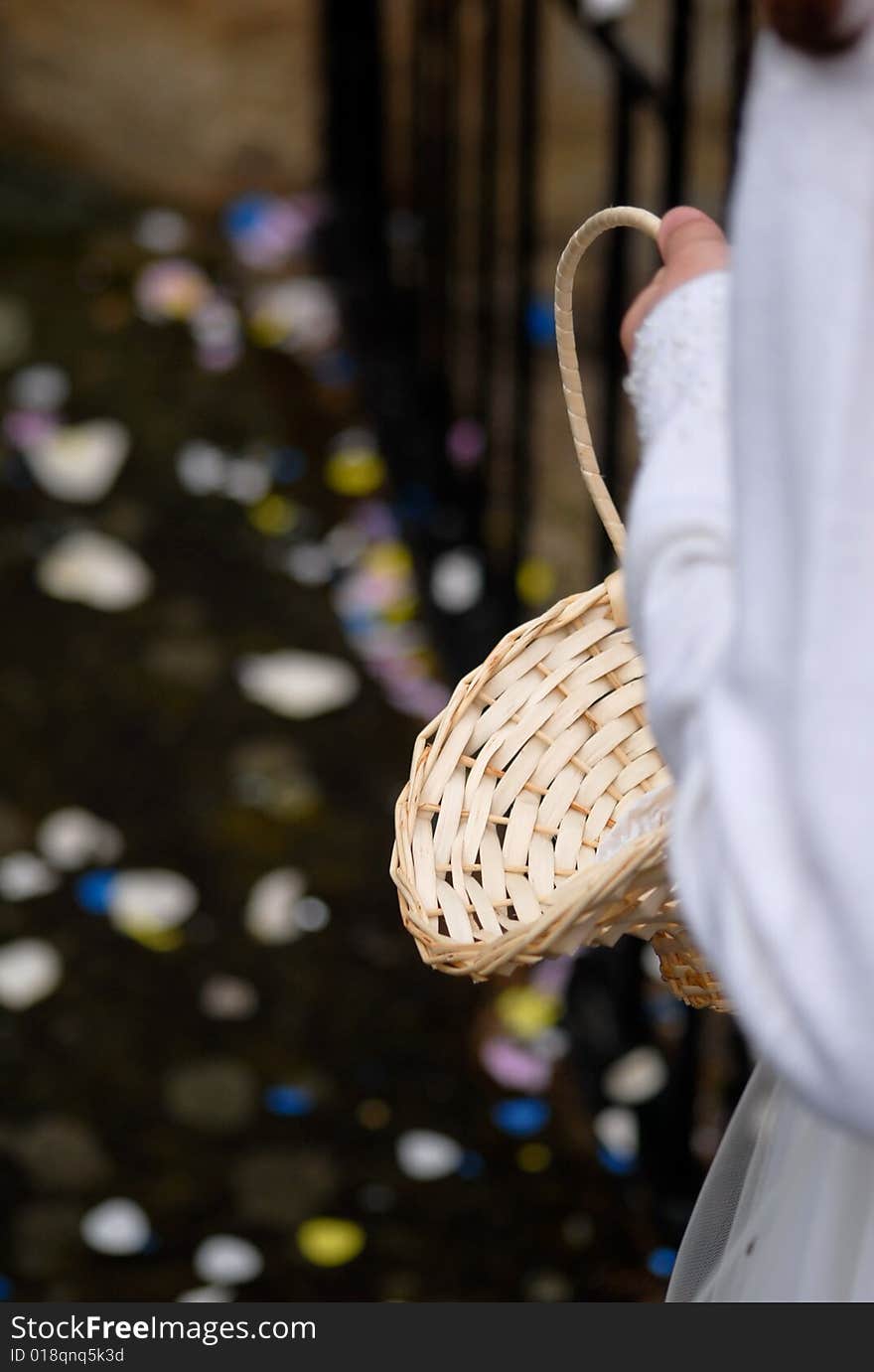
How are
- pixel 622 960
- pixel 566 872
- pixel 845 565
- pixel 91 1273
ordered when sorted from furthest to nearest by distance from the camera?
pixel 622 960, pixel 91 1273, pixel 566 872, pixel 845 565

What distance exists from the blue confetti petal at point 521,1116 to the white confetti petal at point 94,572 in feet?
3.64

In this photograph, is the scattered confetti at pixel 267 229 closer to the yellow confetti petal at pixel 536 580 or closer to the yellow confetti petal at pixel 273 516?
the yellow confetti petal at pixel 273 516

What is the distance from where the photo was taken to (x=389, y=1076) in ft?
6.48

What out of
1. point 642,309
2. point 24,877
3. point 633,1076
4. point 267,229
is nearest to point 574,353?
point 642,309

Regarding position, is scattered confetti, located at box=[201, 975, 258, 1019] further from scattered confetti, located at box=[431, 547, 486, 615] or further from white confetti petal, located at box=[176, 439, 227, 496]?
white confetti petal, located at box=[176, 439, 227, 496]

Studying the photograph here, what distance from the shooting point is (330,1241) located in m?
1.79

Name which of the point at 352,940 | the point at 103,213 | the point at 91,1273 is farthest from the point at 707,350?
the point at 103,213

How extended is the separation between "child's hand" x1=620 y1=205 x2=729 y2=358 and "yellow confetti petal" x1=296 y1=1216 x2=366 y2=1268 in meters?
1.16

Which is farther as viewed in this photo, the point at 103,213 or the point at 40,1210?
the point at 103,213

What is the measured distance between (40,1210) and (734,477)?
139cm

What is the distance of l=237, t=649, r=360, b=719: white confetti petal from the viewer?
2.52 m

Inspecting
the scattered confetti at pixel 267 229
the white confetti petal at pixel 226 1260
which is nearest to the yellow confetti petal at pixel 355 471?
the scattered confetti at pixel 267 229

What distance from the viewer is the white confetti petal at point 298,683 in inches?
99.1

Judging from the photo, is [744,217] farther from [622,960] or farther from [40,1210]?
[40,1210]
